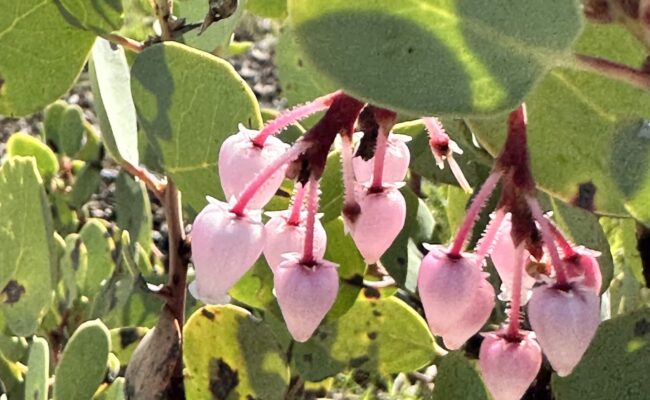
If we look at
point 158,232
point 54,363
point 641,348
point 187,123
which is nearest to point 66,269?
point 54,363

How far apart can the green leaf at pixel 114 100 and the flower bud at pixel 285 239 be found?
0.42 meters

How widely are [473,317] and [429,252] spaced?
59 millimetres

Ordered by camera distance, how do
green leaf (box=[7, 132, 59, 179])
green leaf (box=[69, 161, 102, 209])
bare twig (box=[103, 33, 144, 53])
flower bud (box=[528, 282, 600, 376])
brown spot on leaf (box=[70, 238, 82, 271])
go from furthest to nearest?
green leaf (box=[69, 161, 102, 209]) < green leaf (box=[7, 132, 59, 179]) < brown spot on leaf (box=[70, 238, 82, 271]) < bare twig (box=[103, 33, 144, 53]) < flower bud (box=[528, 282, 600, 376])

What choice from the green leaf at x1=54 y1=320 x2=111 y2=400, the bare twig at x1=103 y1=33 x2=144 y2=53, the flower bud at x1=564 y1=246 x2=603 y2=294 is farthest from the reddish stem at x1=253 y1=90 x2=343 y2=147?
the green leaf at x1=54 y1=320 x2=111 y2=400

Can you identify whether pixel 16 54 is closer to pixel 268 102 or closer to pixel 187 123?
pixel 187 123

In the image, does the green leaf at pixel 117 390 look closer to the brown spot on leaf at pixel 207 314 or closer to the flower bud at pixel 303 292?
the brown spot on leaf at pixel 207 314

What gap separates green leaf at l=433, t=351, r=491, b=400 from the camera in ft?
4.21

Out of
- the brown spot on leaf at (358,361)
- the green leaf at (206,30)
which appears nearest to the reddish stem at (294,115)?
the green leaf at (206,30)

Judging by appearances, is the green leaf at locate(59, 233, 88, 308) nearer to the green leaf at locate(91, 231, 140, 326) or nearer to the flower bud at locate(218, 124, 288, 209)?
the green leaf at locate(91, 231, 140, 326)

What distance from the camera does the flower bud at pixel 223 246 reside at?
0.90m

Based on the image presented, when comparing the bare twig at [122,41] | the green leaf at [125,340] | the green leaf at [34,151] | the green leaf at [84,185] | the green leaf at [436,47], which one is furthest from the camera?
the green leaf at [84,185]

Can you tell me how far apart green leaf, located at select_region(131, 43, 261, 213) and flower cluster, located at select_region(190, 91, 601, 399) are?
0.20 m

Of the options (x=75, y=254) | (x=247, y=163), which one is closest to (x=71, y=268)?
(x=75, y=254)

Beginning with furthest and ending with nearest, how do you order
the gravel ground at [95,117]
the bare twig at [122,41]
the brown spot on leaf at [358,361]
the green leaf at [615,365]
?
the gravel ground at [95,117] < the brown spot on leaf at [358,361] < the bare twig at [122,41] < the green leaf at [615,365]
